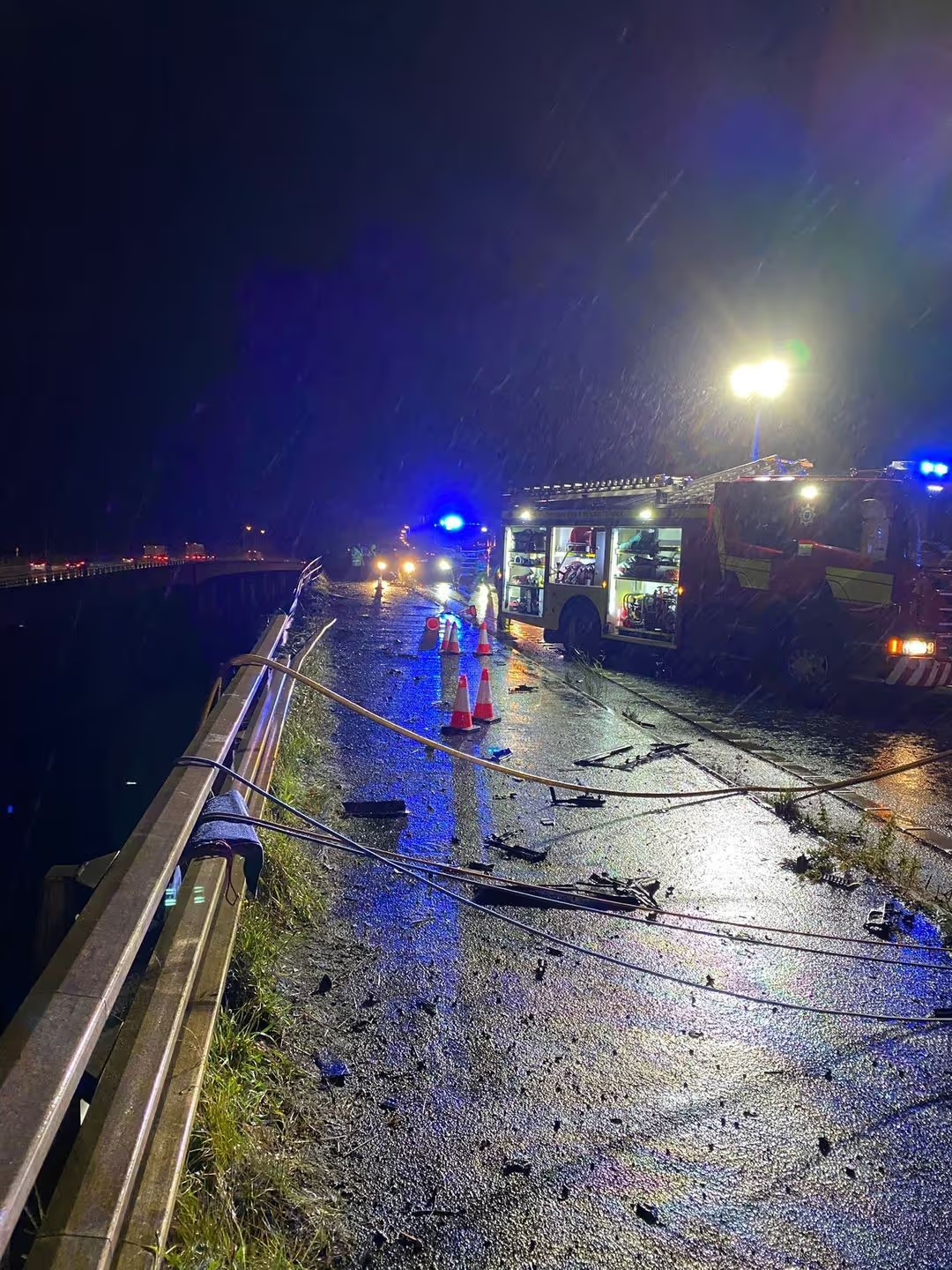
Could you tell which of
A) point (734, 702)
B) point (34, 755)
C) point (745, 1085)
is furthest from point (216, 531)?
point (745, 1085)

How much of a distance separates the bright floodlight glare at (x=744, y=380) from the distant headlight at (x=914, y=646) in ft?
26.3

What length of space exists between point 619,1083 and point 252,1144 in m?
1.37

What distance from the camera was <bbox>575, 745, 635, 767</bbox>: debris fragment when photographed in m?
7.71

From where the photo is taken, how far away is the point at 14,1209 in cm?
150

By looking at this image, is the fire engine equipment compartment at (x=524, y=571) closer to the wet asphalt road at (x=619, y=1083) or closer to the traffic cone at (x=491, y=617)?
the traffic cone at (x=491, y=617)

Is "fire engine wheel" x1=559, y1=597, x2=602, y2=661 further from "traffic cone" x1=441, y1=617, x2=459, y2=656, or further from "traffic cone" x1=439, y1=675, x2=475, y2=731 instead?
"traffic cone" x1=439, y1=675, x2=475, y2=731

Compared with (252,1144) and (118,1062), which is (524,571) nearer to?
(252,1144)

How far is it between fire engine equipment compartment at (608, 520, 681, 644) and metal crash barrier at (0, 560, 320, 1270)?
10.3 metres

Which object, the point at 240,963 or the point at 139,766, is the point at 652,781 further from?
the point at 139,766

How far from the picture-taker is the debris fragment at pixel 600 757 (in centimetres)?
771

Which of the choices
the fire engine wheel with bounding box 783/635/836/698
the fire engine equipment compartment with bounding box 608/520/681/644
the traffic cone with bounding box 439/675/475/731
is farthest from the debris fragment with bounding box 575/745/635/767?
the fire engine equipment compartment with bounding box 608/520/681/644

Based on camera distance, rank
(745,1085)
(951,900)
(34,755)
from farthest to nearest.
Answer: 1. (34,755)
2. (951,900)
3. (745,1085)

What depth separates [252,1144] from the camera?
103 inches

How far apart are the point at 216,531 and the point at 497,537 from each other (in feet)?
325
